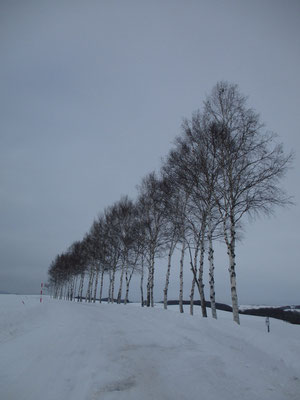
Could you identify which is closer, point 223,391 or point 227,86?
point 223,391

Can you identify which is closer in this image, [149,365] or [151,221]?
[149,365]

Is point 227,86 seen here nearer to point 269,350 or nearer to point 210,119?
point 210,119

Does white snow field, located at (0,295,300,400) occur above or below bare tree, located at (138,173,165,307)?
below

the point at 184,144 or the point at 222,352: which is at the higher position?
the point at 184,144

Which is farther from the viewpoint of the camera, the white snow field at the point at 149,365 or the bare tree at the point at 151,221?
the bare tree at the point at 151,221

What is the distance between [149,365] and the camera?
396 centimetres

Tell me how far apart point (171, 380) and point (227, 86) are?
549 inches

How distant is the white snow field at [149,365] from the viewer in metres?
3.03

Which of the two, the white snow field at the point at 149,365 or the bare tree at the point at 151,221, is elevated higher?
the bare tree at the point at 151,221

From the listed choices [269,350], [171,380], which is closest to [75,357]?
[171,380]

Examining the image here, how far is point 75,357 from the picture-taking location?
4305 mm

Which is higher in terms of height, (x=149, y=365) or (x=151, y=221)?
(x=151, y=221)

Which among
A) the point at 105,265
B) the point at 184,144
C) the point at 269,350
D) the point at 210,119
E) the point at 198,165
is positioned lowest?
the point at 269,350

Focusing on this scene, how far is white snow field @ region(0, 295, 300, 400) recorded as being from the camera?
3.03 meters
